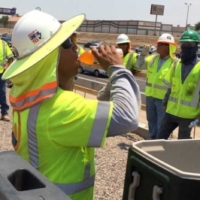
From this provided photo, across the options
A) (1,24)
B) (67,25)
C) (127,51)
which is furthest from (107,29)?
(67,25)

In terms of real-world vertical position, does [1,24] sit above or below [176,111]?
below

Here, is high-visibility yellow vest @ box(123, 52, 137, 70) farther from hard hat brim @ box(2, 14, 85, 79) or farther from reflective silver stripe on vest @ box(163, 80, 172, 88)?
hard hat brim @ box(2, 14, 85, 79)

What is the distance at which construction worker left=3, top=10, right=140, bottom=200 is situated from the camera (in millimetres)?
2104

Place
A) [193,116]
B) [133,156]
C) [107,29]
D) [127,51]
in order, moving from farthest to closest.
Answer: [107,29] < [127,51] < [193,116] < [133,156]

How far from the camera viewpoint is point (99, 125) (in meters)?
2.10

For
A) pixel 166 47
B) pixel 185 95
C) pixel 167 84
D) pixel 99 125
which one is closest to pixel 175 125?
pixel 185 95

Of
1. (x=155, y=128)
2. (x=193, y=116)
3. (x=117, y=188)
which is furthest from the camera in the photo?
(x=155, y=128)

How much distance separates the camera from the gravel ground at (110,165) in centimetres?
505

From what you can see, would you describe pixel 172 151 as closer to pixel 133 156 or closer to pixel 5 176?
pixel 133 156

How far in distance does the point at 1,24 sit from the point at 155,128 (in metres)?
104

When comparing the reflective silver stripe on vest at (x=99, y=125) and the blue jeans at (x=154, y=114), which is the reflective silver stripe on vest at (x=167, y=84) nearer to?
the blue jeans at (x=154, y=114)

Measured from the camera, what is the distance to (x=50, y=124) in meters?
2.12

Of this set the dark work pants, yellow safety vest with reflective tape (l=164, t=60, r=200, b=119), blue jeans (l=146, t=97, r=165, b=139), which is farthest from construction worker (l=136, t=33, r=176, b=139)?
yellow safety vest with reflective tape (l=164, t=60, r=200, b=119)

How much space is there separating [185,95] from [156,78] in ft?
4.54
